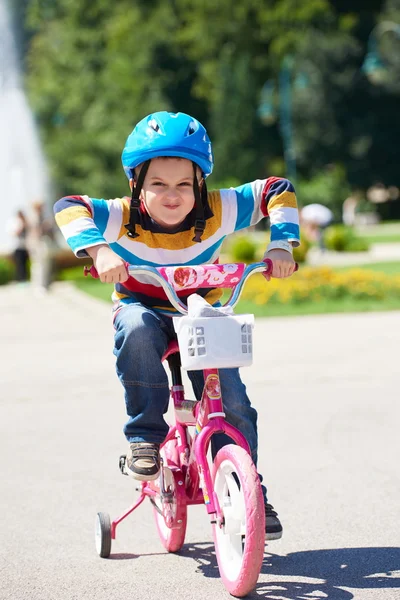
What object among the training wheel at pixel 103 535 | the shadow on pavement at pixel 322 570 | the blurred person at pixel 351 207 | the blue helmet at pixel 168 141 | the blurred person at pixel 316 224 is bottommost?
the shadow on pavement at pixel 322 570

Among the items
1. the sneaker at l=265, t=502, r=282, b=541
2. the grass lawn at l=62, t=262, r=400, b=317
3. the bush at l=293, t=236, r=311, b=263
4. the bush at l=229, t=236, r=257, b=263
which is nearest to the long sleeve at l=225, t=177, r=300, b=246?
the sneaker at l=265, t=502, r=282, b=541

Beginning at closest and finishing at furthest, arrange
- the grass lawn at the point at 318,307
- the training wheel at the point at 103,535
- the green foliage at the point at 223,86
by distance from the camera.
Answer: the training wheel at the point at 103,535 < the grass lawn at the point at 318,307 < the green foliage at the point at 223,86

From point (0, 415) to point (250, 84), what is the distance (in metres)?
52.2

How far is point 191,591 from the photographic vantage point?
3.91m

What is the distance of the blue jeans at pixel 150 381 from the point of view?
400 cm

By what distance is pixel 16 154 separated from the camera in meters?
49.0

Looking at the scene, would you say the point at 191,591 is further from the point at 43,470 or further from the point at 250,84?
the point at 250,84

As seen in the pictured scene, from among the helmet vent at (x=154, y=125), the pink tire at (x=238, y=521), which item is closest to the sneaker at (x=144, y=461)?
the pink tire at (x=238, y=521)

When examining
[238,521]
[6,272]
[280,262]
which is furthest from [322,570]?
[6,272]

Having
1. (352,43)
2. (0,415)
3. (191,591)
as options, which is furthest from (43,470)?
(352,43)

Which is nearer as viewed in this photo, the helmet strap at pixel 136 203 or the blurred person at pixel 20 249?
the helmet strap at pixel 136 203

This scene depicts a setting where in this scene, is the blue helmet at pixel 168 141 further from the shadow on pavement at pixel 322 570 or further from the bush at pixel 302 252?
the bush at pixel 302 252

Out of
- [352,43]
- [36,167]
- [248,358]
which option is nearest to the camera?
[248,358]

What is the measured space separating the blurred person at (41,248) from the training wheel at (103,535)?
14.9m
